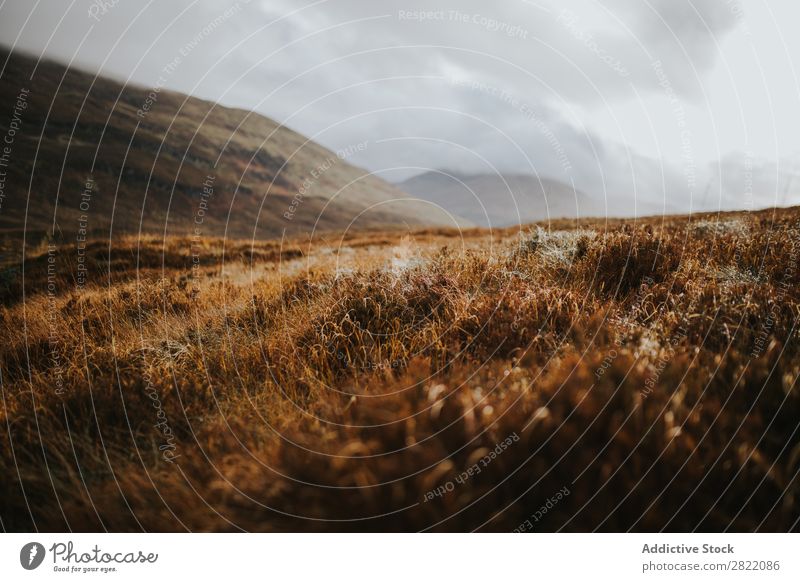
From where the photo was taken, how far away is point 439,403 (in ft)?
6.07

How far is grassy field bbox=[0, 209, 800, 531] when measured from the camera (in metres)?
1.71

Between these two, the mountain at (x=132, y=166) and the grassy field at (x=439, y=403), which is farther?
the mountain at (x=132, y=166)

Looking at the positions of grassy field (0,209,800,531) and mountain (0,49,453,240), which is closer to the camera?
grassy field (0,209,800,531)

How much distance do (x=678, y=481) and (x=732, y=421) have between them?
47 cm

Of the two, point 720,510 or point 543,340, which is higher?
point 543,340

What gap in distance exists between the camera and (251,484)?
6.09 ft

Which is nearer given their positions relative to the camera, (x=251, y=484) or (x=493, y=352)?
(x=251, y=484)

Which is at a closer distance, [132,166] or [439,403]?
[439,403]

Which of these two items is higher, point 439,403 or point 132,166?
point 132,166

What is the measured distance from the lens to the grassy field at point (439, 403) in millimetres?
1715
